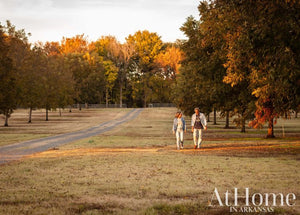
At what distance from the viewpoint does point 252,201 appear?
8375 mm

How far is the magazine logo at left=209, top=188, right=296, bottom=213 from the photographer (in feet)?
25.7

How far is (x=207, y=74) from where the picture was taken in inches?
1076

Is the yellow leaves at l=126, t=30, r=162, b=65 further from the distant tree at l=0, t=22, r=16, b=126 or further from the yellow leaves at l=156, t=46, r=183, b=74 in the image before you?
the distant tree at l=0, t=22, r=16, b=126

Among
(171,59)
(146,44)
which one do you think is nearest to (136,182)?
(171,59)

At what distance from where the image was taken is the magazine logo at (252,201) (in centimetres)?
784

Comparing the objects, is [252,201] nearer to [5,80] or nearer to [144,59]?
[5,80]

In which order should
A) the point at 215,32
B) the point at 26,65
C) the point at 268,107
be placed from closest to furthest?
the point at 215,32 < the point at 268,107 < the point at 26,65

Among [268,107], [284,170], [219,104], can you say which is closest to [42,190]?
[284,170]

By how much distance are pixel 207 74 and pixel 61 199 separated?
19.7m

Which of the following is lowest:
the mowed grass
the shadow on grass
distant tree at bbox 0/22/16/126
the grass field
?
the mowed grass

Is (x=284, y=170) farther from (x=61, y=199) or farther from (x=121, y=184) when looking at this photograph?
(x=61, y=199)

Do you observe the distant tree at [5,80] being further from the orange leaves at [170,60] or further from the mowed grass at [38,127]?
the orange leaves at [170,60]

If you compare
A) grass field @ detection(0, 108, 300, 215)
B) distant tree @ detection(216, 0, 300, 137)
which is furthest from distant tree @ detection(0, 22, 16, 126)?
distant tree @ detection(216, 0, 300, 137)

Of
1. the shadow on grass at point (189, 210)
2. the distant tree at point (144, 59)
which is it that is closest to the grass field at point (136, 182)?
the shadow on grass at point (189, 210)
